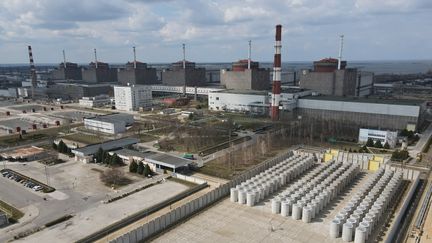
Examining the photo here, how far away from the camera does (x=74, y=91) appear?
103 meters

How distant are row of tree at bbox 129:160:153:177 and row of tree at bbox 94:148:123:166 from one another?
3.12 metres

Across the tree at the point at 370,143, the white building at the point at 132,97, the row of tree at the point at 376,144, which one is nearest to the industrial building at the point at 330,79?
the row of tree at the point at 376,144

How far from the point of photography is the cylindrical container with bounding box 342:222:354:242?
21.0 metres

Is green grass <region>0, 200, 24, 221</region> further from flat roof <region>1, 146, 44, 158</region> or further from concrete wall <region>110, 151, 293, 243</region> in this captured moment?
flat roof <region>1, 146, 44, 158</region>

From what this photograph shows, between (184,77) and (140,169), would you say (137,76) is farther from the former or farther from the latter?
(140,169)

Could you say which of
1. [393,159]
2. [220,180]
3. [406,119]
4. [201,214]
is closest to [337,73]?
[406,119]

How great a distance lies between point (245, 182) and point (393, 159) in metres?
23.0

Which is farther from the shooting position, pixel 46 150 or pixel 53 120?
pixel 53 120

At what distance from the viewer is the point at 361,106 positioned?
59.2 metres

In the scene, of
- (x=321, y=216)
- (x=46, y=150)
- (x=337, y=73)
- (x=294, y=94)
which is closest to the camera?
(x=321, y=216)

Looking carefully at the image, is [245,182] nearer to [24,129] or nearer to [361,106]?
[361,106]

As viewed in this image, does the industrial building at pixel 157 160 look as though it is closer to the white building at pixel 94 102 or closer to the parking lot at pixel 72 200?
the parking lot at pixel 72 200

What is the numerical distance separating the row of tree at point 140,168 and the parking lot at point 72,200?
116cm

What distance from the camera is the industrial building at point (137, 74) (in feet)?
401
